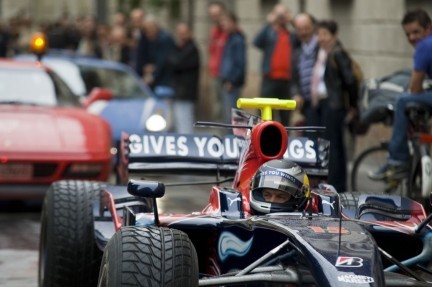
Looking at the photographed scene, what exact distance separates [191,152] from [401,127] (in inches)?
147

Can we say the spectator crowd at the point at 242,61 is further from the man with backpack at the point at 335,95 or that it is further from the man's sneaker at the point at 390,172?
the man's sneaker at the point at 390,172

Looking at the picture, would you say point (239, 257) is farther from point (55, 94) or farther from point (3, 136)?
point (55, 94)

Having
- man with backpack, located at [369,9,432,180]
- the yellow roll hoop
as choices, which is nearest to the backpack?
man with backpack, located at [369,9,432,180]

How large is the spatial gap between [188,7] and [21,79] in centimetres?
1485

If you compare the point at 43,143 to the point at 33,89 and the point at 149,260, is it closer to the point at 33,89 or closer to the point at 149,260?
the point at 33,89

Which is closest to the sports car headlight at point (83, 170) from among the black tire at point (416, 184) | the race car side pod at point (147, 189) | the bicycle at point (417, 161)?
the bicycle at point (417, 161)

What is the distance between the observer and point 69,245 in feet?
28.5

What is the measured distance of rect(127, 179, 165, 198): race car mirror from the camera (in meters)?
7.17

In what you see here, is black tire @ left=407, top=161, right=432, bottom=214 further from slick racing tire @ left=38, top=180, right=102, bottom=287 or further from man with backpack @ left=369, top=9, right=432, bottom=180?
slick racing tire @ left=38, top=180, right=102, bottom=287

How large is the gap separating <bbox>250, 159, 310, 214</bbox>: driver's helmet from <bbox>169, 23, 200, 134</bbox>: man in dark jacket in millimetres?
12899

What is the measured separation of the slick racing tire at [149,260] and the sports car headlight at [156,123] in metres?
10.3

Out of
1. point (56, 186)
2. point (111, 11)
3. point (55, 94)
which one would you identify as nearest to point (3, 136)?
point (55, 94)

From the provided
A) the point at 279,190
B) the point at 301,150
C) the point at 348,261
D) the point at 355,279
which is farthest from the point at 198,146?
the point at 355,279

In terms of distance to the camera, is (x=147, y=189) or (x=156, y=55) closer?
(x=147, y=189)
